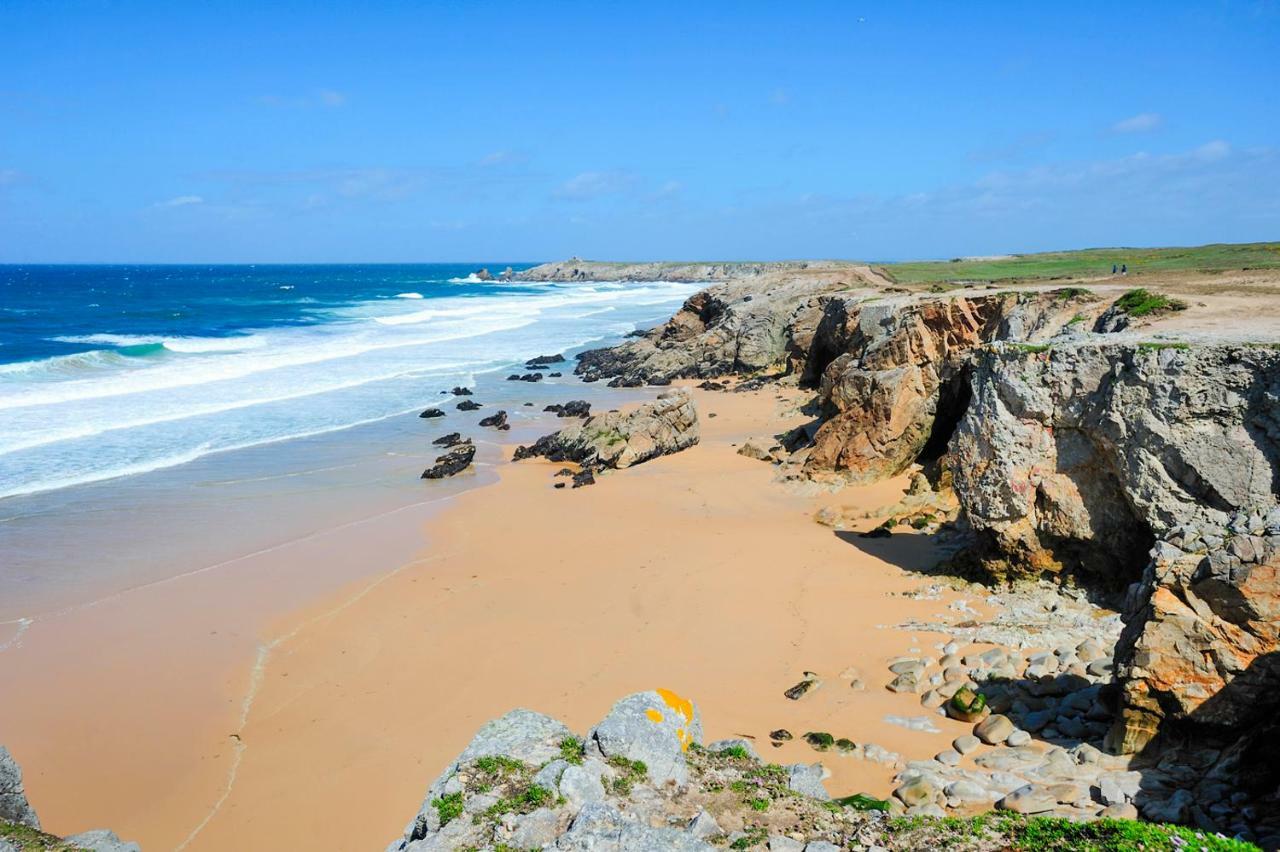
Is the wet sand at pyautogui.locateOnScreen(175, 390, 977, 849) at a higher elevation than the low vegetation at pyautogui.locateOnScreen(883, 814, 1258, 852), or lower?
lower

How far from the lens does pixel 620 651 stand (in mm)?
11602

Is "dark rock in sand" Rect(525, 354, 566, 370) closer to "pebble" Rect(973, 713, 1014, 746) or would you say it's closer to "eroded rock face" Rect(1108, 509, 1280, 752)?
"pebble" Rect(973, 713, 1014, 746)

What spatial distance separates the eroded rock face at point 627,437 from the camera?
2283 centimetres

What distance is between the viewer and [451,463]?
22.5 m

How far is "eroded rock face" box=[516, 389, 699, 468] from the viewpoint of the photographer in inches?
899

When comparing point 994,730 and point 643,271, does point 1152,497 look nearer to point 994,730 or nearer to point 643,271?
point 994,730

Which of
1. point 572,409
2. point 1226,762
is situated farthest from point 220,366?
point 1226,762

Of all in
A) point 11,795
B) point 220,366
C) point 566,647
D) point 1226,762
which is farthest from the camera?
point 220,366

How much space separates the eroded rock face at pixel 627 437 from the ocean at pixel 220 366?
8.49m

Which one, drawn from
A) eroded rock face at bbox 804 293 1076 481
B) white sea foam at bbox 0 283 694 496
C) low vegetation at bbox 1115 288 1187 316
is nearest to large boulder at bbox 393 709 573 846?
eroded rock face at bbox 804 293 1076 481

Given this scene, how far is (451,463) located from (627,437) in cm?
490

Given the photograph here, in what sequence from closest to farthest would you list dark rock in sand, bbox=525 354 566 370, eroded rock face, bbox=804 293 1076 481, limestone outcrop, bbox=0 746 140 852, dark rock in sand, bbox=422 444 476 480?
1. limestone outcrop, bbox=0 746 140 852
2. eroded rock face, bbox=804 293 1076 481
3. dark rock in sand, bbox=422 444 476 480
4. dark rock in sand, bbox=525 354 566 370

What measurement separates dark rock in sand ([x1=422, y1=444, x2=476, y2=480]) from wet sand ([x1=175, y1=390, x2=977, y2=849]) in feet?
12.4

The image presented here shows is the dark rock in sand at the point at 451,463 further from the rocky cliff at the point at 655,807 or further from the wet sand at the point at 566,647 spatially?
the rocky cliff at the point at 655,807
